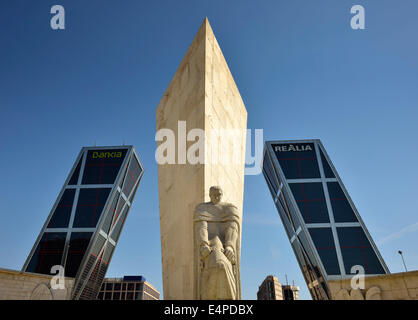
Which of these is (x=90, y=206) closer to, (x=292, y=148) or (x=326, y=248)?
(x=292, y=148)

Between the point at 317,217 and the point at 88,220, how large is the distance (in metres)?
31.3

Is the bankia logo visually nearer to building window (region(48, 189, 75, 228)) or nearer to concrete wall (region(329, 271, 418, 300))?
concrete wall (region(329, 271, 418, 300))

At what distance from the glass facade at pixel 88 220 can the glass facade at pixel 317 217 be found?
2437 centimetres

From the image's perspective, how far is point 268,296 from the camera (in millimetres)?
78938

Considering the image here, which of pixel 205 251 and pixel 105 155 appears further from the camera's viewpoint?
pixel 105 155

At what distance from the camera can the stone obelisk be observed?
25.8 ft

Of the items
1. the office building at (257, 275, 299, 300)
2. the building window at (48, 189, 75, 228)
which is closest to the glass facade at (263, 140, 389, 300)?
the building window at (48, 189, 75, 228)

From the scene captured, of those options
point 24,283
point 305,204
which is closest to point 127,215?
point 305,204

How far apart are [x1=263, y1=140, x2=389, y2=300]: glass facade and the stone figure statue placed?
102 ft

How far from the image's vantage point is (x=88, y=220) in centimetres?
3791

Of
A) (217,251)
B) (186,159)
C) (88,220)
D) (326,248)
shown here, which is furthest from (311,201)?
(217,251)

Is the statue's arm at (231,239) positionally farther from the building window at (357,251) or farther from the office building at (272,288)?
the office building at (272,288)

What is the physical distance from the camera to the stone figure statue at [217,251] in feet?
14.4
